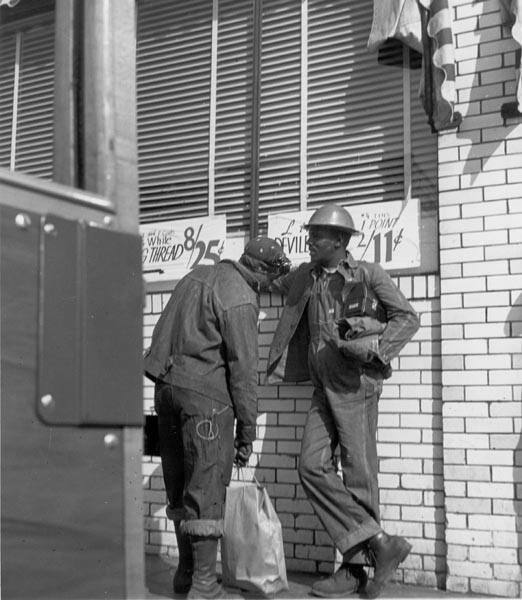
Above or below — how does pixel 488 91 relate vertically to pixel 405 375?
above

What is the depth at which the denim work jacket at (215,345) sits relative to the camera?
4629 millimetres

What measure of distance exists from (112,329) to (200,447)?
2.98m

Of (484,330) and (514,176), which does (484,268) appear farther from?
(514,176)

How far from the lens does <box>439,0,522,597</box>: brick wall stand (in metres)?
4.70

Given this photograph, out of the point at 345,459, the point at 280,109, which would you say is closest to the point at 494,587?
the point at 345,459

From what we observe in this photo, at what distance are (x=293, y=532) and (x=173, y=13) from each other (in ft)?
12.5

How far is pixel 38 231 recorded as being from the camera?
158 cm

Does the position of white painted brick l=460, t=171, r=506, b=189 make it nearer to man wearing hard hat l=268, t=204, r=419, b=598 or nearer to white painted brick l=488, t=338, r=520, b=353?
man wearing hard hat l=268, t=204, r=419, b=598

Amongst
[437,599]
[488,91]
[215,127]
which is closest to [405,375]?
[437,599]

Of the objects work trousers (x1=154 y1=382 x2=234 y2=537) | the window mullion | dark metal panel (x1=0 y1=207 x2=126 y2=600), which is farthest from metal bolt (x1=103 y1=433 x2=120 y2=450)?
work trousers (x1=154 y1=382 x2=234 y2=537)

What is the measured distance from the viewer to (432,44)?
497 cm

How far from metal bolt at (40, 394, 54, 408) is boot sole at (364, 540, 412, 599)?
136 inches

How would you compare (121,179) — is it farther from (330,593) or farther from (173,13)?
(173,13)

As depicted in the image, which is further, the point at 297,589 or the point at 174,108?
the point at 174,108
